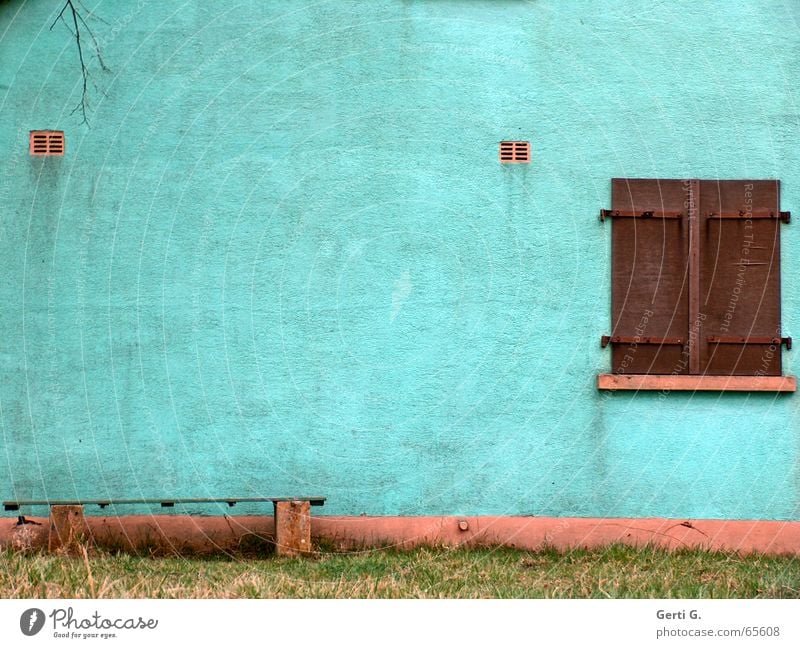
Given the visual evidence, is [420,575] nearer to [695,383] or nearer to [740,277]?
[695,383]

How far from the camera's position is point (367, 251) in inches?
349

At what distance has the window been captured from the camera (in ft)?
29.2

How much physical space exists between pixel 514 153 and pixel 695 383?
6.13 ft

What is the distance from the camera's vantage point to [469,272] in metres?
8.88

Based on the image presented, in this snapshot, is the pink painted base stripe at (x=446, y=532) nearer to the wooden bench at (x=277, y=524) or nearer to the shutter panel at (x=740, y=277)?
the wooden bench at (x=277, y=524)

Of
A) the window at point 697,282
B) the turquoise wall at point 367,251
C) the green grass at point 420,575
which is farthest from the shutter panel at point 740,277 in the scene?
the green grass at point 420,575

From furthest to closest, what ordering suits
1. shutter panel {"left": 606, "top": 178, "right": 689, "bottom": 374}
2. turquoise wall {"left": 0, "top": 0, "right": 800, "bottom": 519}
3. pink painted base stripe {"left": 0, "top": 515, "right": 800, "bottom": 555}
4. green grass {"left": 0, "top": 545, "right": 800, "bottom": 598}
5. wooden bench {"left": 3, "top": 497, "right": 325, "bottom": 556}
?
1. shutter panel {"left": 606, "top": 178, "right": 689, "bottom": 374}
2. turquoise wall {"left": 0, "top": 0, "right": 800, "bottom": 519}
3. pink painted base stripe {"left": 0, "top": 515, "right": 800, "bottom": 555}
4. wooden bench {"left": 3, "top": 497, "right": 325, "bottom": 556}
5. green grass {"left": 0, "top": 545, "right": 800, "bottom": 598}

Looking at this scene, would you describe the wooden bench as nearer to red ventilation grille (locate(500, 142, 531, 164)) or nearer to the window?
the window

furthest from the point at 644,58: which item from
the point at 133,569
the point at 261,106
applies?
the point at 133,569

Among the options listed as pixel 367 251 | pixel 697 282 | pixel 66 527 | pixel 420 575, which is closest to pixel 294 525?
pixel 420 575

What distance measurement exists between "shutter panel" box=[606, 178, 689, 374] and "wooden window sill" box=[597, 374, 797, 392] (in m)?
0.09

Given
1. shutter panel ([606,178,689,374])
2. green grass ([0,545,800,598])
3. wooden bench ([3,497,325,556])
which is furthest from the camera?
shutter panel ([606,178,689,374])

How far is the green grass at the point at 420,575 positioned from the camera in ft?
21.9

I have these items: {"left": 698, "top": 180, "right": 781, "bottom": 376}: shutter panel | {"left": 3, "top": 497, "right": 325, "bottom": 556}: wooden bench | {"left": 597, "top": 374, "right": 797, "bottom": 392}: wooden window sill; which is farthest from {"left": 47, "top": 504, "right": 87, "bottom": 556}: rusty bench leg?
{"left": 698, "top": 180, "right": 781, "bottom": 376}: shutter panel
